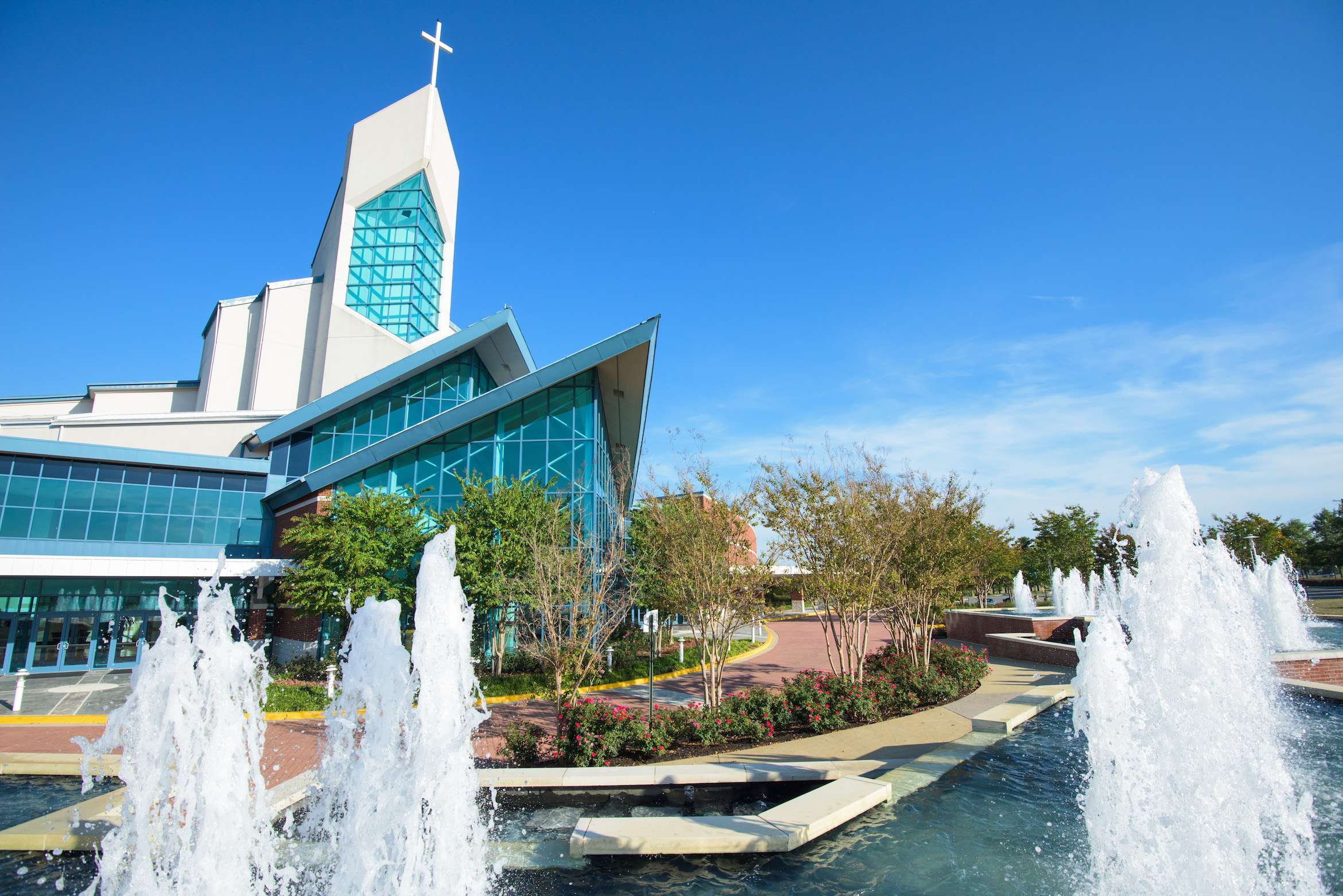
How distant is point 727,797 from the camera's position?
9.61 metres

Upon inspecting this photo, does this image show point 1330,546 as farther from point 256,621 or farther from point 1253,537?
point 256,621

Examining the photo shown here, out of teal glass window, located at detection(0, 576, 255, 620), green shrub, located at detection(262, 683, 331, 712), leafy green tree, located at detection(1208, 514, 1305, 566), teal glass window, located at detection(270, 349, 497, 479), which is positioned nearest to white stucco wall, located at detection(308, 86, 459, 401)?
teal glass window, located at detection(270, 349, 497, 479)

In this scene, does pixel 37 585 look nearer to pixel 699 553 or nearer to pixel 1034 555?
pixel 699 553

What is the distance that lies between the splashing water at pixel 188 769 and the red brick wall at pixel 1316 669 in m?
19.8

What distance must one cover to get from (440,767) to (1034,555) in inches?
1682

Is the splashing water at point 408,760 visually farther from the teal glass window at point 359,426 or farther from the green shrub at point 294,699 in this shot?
the teal glass window at point 359,426

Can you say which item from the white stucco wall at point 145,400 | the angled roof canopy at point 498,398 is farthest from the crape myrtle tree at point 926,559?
the white stucco wall at point 145,400

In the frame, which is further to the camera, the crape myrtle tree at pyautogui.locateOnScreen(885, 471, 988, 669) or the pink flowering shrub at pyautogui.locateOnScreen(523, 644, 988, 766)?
the crape myrtle tree at pyautogui.locateOnScreen(885, 471, 988, 669)

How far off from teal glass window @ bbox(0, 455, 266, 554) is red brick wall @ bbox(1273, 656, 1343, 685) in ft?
105

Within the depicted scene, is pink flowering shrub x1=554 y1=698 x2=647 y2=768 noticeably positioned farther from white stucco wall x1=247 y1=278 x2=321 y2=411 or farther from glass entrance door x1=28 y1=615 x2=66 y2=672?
white stucco wall x1=247 y1=278 x2=321 y2=411

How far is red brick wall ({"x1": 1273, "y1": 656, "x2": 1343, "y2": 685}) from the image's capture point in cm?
1569

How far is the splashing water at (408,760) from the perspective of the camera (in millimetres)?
5988

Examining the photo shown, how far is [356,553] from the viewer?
63.2ft

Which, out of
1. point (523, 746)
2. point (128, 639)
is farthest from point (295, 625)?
point (523, 746)
